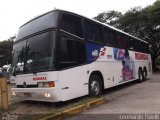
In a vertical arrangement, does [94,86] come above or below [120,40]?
below

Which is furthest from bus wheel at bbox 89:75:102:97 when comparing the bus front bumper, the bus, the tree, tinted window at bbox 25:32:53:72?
the tree

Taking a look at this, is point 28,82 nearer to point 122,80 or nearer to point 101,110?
point 101,110

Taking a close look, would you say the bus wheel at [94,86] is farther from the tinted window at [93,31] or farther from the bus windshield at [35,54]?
the bus windshield at [35,54]

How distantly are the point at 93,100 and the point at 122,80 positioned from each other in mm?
4461

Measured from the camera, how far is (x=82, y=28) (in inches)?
388

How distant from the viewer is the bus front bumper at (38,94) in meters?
8.05

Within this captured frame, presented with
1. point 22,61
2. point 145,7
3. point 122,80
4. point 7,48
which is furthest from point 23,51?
point 7,48

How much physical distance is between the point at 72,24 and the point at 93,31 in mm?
1683

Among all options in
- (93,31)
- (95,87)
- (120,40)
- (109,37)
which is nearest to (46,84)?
(95,87)

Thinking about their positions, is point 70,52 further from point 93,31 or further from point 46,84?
point 93,31

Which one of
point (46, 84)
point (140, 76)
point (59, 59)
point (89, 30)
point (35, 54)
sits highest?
point (89, 30)

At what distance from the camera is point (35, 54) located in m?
8.70

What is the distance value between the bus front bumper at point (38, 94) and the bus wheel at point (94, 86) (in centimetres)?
212

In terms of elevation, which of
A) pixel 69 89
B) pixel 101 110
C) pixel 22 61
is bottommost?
pixel 101 110
